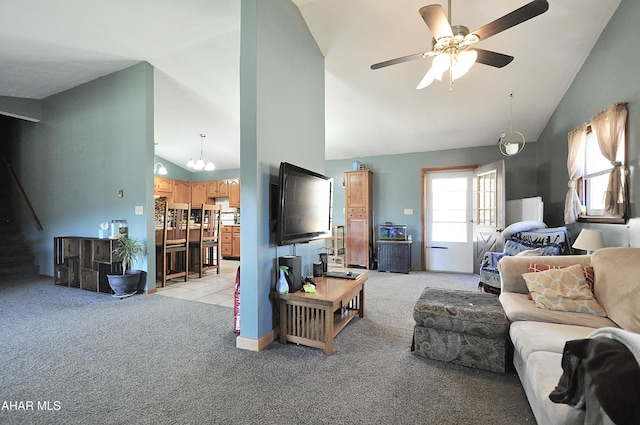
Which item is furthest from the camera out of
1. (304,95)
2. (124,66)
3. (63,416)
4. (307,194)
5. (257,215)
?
(124,66)

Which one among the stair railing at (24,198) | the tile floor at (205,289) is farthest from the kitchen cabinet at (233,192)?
the stair railing at (24,198)

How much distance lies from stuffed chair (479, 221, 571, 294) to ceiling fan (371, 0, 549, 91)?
212 cm

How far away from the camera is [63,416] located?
151 centimetres

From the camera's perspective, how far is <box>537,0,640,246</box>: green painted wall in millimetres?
2418

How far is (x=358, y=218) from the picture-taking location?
5770 millimetres

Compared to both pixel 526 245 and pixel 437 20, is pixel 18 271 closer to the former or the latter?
pixel 437 20

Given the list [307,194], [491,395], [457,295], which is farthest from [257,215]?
[491,395]

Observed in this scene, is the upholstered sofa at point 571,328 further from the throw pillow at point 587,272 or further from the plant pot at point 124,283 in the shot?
the plant pot at point 124,283

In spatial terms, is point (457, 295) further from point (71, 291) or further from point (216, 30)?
point (71, 291)

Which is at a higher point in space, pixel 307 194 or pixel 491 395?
pixel 307 194

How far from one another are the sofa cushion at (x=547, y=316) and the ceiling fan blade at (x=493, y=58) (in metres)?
1.91

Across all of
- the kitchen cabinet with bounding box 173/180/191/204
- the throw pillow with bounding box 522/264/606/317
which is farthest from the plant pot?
the throw pillow with bounding box 522/264/606/317

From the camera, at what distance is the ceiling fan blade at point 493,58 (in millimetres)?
2230

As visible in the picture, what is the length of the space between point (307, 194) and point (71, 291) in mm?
3908
